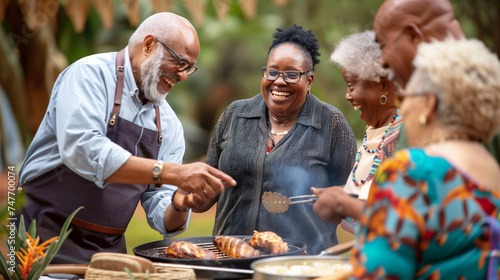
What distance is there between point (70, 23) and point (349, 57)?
8.45 metres

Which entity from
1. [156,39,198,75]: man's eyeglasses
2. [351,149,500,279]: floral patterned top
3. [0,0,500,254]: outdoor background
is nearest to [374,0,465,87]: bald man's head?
[351,149,500,279]: floral patterned top

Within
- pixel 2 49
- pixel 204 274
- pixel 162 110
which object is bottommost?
pixel 204 274

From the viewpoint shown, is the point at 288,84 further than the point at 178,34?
Yes

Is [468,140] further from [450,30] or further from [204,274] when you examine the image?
[204,274]

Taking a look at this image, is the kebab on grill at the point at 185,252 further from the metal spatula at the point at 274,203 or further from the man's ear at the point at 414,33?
the man's ear at the point at 414,33

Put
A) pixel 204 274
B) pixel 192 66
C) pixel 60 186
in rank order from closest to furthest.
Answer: pixel 204 274
pixel 60 186
pixel 192 66

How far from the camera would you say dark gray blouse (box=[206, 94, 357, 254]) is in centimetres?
316

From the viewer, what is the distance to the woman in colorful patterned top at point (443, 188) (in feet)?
4.66

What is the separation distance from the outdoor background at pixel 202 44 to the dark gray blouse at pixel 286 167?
2.60 metres

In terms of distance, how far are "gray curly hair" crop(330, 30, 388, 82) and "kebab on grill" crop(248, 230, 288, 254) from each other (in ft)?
2.87

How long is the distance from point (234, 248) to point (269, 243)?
17cm

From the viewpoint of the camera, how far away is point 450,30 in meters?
1.95

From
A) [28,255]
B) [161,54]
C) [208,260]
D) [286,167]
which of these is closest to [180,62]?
[161,54]

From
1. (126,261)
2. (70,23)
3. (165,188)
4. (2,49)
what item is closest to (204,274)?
(126,261)
